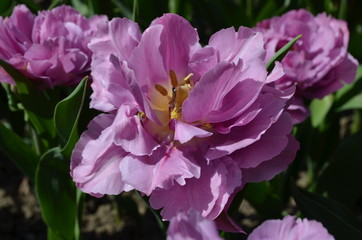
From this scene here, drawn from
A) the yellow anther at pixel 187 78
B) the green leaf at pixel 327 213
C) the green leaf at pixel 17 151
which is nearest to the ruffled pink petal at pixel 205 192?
the yellow anther at pixel 187 78

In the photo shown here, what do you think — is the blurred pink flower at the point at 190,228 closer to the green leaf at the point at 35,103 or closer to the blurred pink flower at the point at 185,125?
the blurred pink flower at the point at 185,125

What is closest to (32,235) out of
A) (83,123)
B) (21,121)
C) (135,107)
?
(21,121)

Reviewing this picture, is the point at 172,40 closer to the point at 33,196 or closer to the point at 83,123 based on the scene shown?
the point at 83,123

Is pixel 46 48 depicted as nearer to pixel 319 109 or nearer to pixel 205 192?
pixel 205 192

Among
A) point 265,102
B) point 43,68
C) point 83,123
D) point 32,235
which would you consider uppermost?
point 265,102

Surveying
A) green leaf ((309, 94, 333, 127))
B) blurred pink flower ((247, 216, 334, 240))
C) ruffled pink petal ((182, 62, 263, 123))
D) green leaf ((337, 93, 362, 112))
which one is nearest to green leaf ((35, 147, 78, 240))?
ruffled pink petal ((182, 62, 263, 123))

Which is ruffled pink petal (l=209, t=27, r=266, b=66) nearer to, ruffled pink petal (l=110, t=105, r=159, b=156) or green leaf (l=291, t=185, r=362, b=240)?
ruffled pink petal (l=110, t=105, r=159, b=156)
